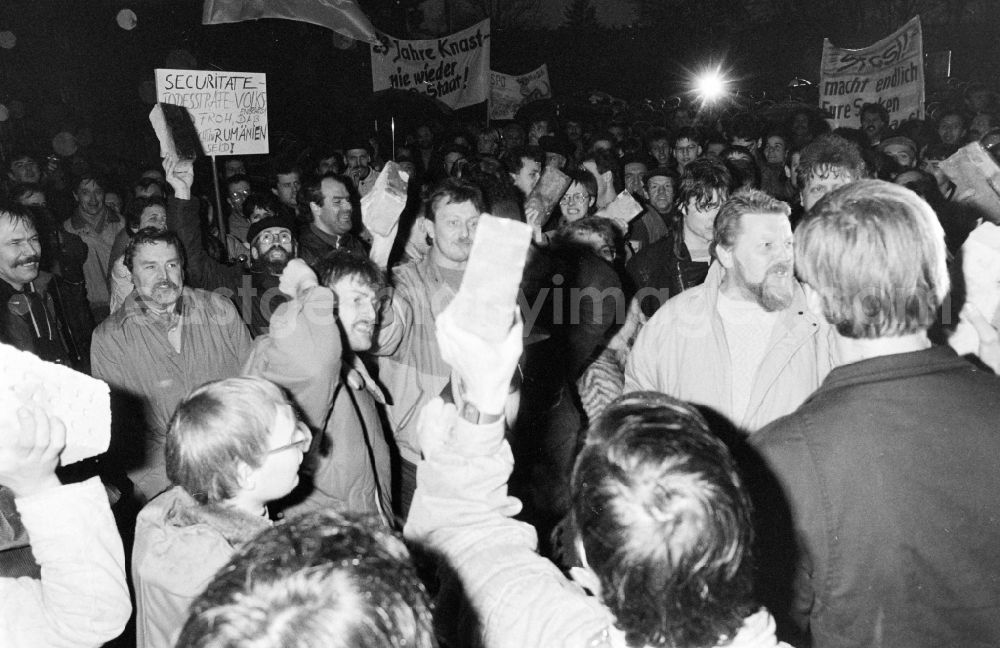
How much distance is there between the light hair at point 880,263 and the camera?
1.74 meters

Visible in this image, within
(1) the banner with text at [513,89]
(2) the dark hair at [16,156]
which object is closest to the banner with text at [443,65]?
(1) the banner with text at [513,89]

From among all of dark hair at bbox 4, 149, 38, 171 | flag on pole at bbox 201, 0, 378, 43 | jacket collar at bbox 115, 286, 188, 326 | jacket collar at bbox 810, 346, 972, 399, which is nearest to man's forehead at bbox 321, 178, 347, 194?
jacket collar at bbox 115, 286, 188, 326

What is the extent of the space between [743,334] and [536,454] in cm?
107

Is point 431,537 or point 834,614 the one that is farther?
point 834,614

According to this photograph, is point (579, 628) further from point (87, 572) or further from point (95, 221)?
point (95, 221)

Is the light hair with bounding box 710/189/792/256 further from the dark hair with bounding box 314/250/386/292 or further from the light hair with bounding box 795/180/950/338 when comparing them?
the dark hair with bounding box 314/250/386/292

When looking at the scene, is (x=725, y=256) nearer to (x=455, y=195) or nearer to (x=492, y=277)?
(x=455, y=195)

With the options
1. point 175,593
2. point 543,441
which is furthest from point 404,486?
point 175,593

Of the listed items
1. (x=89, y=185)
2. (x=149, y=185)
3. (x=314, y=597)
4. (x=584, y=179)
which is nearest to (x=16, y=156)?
(x=149, y=185)

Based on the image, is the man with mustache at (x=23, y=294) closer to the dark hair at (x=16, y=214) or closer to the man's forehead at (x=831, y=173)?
the dark hair at (x=16, y=214)

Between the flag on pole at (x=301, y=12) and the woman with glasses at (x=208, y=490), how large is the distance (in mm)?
6564

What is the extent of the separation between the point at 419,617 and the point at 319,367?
166 centimetres

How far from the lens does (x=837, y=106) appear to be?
33.3 ft

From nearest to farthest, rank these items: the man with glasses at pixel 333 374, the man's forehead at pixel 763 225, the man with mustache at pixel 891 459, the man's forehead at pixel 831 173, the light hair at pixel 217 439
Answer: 1. the man with mustache at pixel 891 459
2. the light hair at pixel 217 439
3. the man with glasses at pixel 333 374
4. the man's forehead at pixel 763 225
5. the man's forehead at pixel 831 173
